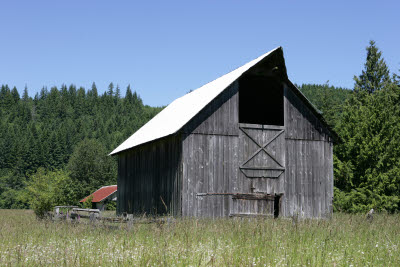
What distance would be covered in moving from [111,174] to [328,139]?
67266 millimetres

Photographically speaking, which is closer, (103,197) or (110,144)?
(103,197)

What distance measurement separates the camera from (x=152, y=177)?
69.1 ft

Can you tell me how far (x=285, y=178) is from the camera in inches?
765

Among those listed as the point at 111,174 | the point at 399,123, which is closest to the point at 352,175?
the point at 399,123

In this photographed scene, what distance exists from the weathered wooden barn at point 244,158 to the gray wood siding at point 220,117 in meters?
0.04

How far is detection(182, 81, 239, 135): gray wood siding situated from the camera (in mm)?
18219

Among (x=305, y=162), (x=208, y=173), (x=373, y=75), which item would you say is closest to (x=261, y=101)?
(x=305, y=162)

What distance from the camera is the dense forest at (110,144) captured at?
106 feet

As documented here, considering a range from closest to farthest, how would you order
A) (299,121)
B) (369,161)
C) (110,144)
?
1. (299,121)
2. (369,161)
3. (110,144)

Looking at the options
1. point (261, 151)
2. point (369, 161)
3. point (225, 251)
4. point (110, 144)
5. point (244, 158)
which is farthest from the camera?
point (110, 144)

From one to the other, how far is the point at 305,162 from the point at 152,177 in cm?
706

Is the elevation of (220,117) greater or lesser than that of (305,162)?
greater

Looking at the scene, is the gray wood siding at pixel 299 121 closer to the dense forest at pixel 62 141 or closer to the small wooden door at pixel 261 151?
the small wooden door at pixel 261 151

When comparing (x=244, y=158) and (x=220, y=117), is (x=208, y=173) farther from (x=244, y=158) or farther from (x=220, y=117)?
(x=220, y=117)
